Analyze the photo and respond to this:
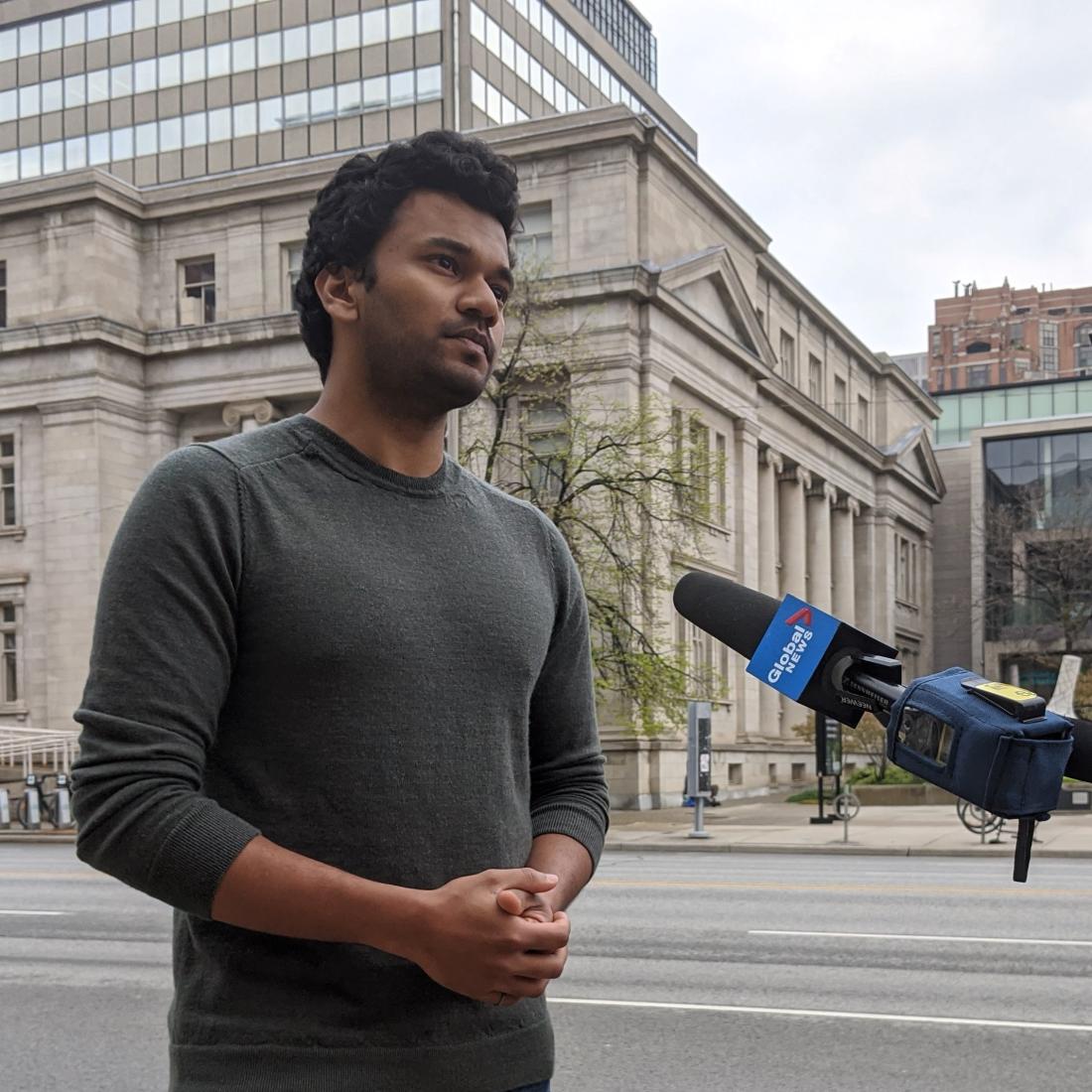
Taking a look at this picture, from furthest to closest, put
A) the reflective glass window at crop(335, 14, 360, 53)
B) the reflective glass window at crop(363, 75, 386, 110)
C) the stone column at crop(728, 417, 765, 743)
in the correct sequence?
the reflective glass window at crop(335, 14, 360, 53) → the reflective glass window at crop(363, 75, 386, 110) → the stone column at crop(728, 417, 765, 743)

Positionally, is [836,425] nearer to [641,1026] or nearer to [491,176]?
[641,1026]

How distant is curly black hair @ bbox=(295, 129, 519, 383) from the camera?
2.48m

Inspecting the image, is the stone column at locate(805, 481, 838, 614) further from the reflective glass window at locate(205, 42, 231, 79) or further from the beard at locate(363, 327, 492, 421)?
the beard at locate(363, 327, 492, 421)

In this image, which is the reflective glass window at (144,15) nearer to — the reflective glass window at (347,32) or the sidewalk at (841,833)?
the reflective glass window at (347,32)

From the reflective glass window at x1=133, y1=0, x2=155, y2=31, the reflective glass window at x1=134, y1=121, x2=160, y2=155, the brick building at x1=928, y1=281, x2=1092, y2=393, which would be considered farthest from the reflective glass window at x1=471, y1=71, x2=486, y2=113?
the brick building at x1=928, y1=281, x2=1092, y2=393

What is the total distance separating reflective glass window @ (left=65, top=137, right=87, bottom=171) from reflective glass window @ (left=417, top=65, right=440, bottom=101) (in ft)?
57.1

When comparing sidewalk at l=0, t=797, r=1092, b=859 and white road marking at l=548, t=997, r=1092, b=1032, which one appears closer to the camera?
white road marking at l=548, t=997, r=1092, b=1032

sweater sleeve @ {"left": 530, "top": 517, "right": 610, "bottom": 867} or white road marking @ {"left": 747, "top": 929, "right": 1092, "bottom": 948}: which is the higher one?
sweater sleeve @ {"left": 530, "top": 517, "right": 610, "bottom": 867}

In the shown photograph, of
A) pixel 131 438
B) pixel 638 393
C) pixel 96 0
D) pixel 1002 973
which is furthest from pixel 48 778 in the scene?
pixel 96 0

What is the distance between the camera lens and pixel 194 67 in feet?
227

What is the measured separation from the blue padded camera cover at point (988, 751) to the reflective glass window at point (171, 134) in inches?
2808

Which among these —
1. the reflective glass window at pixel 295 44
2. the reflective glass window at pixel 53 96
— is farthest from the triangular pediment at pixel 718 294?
the reflective glass window at pixel 53 96

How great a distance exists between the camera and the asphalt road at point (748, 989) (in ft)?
27.0

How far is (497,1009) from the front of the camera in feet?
7.64
